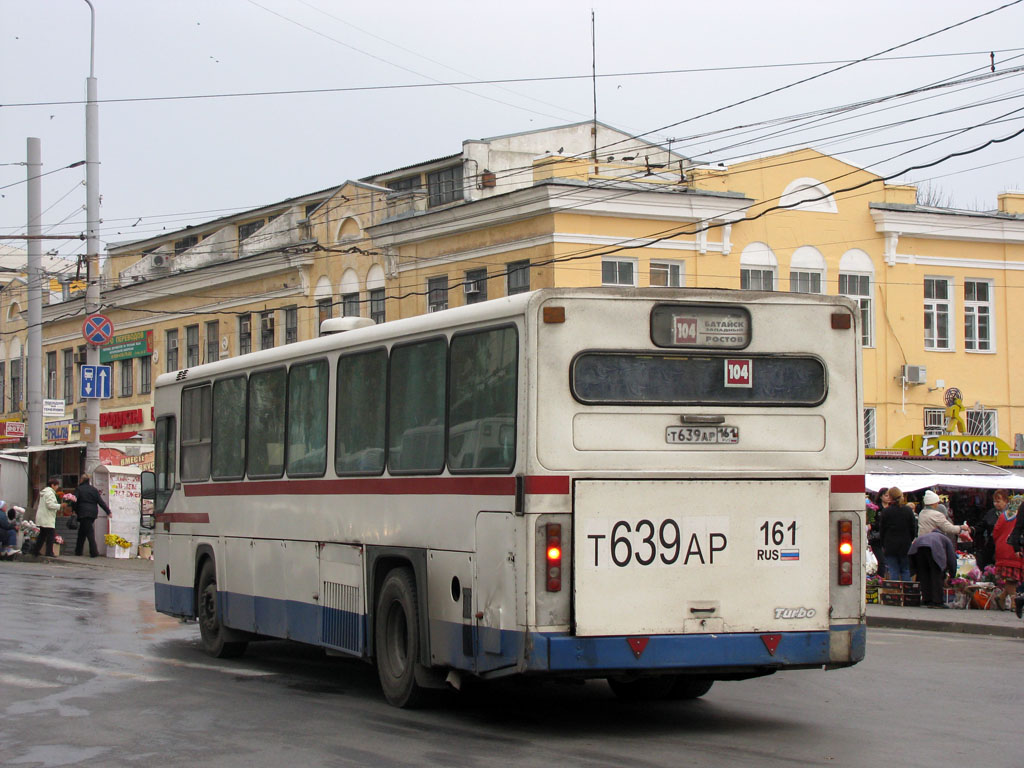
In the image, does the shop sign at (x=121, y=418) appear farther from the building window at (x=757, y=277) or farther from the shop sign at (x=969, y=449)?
the shop sign at (x=969, y=449)

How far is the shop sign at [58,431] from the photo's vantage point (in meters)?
55.6

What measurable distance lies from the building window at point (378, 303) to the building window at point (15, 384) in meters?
24.9

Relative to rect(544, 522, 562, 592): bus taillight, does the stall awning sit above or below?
above

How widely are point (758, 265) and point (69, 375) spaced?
3017cm

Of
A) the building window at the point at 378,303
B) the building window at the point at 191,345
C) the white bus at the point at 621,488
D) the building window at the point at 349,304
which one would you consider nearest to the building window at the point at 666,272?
the building window at the point at 378,303

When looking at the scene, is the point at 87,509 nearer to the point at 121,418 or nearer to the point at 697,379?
the point at 121,418

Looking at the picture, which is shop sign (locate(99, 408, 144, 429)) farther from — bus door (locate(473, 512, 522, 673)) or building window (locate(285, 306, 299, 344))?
bus door (locate(473, 512, 522, 673))

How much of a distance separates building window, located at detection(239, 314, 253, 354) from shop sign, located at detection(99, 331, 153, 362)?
5.89 metres

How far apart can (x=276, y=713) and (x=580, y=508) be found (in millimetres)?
3010

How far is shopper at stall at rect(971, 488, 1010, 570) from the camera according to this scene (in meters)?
21.5

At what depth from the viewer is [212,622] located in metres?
15.0

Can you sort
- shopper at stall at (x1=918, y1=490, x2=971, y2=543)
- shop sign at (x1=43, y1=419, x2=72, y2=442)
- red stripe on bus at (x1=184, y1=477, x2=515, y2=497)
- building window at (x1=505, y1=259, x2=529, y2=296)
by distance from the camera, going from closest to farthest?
red stripe on bus at (x1=184, y1=477, x2=515, y2=497) < shopper at stall at (x1=918, y1=490, x2=971, y2=543) < building window at (x1=505, y1=259, x2=529, y2=296) < shop sign at (x1=43, y1=419, x2=72, y2=442)

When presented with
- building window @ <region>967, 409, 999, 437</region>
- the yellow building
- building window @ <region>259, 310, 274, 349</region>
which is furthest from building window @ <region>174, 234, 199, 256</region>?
building window @ <region>967, 409, 999, 437</region>

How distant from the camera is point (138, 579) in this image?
27.5 m
